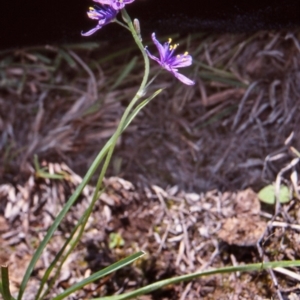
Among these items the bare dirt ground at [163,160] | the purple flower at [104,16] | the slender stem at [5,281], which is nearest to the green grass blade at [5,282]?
the slender stem at [5,281]

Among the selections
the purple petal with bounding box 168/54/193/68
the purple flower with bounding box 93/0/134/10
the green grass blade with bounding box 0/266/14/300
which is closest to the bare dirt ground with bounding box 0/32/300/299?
the green grass blade with bounding box 0/266/14/300

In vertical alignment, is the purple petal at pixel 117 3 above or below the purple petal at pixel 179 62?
above

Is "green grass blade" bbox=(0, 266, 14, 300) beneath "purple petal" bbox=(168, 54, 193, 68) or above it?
beneath

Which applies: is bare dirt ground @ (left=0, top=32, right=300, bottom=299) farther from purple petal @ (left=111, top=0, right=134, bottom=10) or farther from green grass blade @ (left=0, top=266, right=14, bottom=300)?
purple petal @ (left=111, top=0, right=134, bottom=10)

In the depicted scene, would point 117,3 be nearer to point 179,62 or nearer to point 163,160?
point 179,62

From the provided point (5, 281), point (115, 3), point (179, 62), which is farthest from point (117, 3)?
point (5, 281)

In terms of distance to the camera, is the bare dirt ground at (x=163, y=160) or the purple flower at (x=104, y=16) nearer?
the purple flower at (x=104, y=16)

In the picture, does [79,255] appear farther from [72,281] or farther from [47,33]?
[47,33]

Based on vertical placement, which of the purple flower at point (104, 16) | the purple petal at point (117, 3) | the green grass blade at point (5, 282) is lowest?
the green grass blade at point (5, 282)

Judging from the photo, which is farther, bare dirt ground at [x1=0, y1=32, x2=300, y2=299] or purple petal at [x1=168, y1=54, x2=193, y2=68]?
bare dirt ground at [x1=0, y1=32, x2=300, y2=299]

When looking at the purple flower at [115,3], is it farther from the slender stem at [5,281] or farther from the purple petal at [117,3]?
the slender stem at [5,281]
